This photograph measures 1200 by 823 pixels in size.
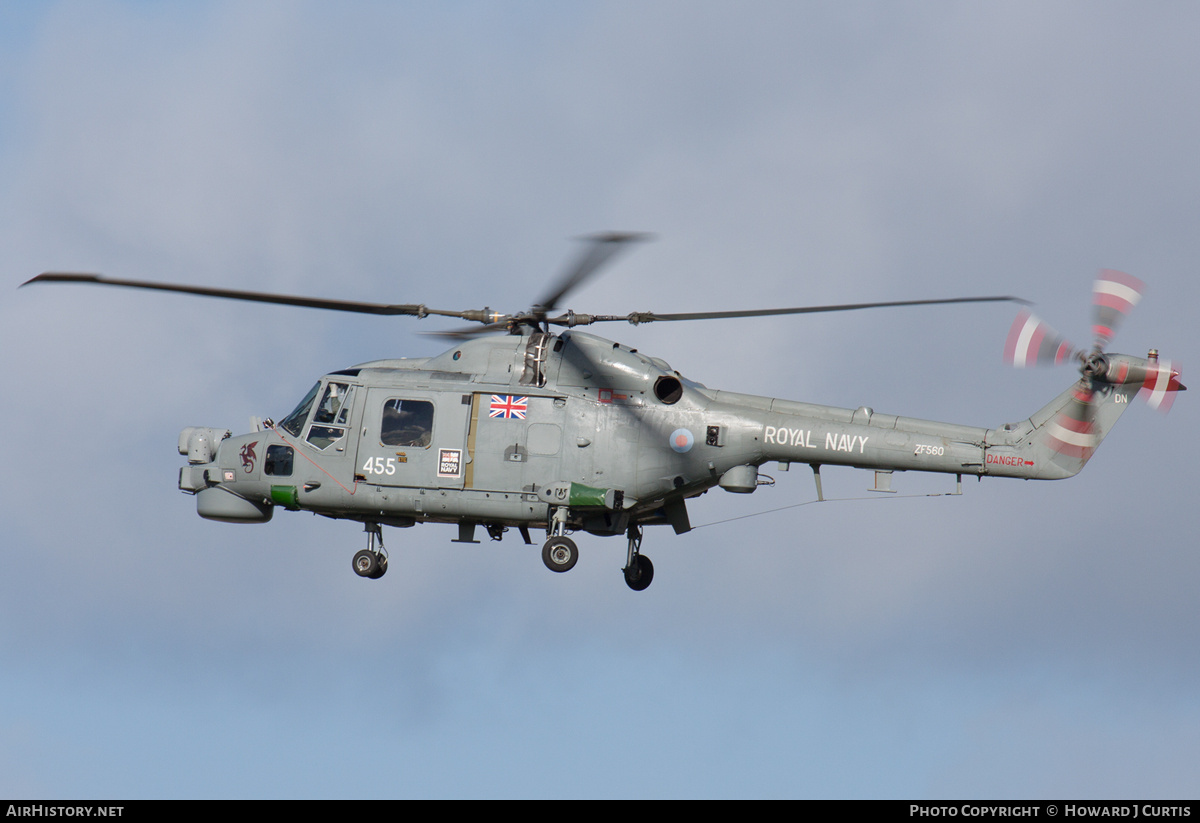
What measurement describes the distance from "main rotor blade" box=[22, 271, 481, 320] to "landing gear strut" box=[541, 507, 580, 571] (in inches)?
184

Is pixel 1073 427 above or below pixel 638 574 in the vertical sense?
above

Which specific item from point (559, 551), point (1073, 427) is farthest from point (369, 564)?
point (1073, 427)

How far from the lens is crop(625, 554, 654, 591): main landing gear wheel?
38156 millimetres

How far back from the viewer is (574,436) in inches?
1447

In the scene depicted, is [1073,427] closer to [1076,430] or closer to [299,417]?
[1076,430]

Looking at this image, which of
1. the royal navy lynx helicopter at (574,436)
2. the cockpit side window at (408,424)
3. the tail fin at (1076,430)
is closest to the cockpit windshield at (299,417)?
the royal navy lynx helicopter at (574,436)

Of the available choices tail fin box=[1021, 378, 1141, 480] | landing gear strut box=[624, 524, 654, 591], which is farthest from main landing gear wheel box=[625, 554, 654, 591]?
tail fin box=[1021, 378, 1141, 480]

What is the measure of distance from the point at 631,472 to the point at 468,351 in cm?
439

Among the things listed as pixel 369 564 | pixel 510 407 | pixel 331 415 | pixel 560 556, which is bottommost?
pixel 369 564

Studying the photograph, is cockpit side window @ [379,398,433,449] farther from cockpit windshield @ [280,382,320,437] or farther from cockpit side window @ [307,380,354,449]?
cockpit windshield @ [280,382,320,437]

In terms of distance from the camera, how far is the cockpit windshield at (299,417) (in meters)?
38.5

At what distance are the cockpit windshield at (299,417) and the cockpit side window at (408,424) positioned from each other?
1962 millimetres

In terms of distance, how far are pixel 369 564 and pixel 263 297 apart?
6.44 metres
